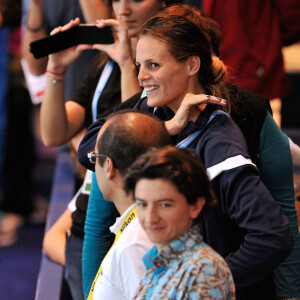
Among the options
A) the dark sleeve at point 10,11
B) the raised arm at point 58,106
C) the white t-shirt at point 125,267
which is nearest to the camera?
the white t-shirt at point 125,267

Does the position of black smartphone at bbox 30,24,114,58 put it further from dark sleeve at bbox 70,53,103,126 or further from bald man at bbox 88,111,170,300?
bald man at bbox 88,111,170,300

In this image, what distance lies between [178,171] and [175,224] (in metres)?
0.12

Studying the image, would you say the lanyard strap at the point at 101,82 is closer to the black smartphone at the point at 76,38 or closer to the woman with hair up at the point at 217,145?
the black smartphone at the point at 76,38

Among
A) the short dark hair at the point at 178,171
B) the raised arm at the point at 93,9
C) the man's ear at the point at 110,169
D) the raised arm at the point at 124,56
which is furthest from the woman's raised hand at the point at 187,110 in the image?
the raised arm at the point at 93,9

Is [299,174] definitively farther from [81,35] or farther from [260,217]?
[81,35]

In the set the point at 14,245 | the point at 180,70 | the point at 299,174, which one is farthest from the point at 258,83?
the point at 14,245

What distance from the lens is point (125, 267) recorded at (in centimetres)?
168

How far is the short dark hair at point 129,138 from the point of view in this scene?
1.78 meters

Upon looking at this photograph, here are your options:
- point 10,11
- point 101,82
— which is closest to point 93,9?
point 101,82

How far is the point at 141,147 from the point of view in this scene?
5.84 feet

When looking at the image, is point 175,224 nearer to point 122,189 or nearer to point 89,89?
point 122,189

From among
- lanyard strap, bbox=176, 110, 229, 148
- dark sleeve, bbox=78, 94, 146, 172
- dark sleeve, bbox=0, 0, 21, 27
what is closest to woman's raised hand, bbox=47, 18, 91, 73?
dark sleeve, bbox=78, 94, 146, 172

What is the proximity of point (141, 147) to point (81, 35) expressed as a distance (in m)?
1.23

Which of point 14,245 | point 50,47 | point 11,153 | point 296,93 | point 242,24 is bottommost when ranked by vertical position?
point 14,245
